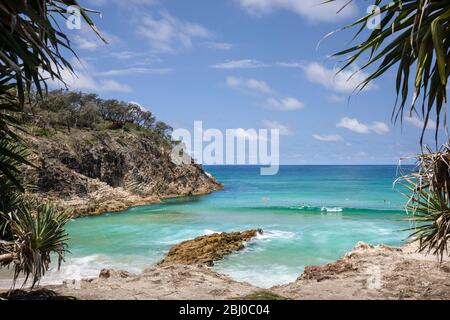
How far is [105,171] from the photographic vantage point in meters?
37.1

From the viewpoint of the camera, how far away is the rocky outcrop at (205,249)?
14.6 m

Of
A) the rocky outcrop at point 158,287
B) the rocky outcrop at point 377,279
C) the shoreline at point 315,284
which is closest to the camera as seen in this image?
the rocky outcrop at point 377,279

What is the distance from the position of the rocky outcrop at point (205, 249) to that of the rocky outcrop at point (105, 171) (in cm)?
1235

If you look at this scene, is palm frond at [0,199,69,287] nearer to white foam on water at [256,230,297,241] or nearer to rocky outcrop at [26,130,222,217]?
white foam on water at [256,230,297,241]

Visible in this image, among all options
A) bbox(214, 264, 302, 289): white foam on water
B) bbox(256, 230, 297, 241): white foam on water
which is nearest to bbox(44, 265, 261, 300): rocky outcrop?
bbox(214, 264, 302, 289): white foam on water

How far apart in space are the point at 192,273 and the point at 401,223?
21320mm

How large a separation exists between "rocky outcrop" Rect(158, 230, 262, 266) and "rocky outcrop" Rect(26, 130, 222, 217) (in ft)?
40.5

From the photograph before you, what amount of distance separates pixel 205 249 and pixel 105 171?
78.2 ft

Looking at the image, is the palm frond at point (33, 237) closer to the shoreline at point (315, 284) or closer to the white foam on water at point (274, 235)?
the shoreline at point (315, 284)

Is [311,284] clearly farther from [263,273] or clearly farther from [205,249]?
[205,249]

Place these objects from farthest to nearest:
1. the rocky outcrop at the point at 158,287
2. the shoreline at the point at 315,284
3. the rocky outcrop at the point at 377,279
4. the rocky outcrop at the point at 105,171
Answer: the rocky outcrop at the point at 105,171
the rocky outcrop at the point at 158,287
the shoreline at the point at 315,284
the rocky outcrop at the point at 377,279

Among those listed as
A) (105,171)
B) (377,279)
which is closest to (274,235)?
(377,279)

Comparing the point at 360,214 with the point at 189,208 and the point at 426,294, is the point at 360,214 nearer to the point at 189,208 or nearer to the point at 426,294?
the point at 189,208

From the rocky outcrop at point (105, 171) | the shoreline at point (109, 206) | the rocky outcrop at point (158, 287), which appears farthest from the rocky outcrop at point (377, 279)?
the rocky outcrop at point (105, 171)
